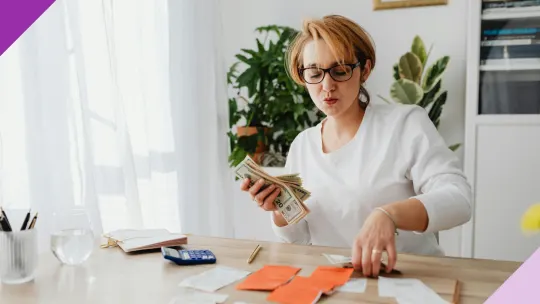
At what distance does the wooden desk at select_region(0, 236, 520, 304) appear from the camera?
42.7 inches

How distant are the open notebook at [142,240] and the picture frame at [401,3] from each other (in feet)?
7.33

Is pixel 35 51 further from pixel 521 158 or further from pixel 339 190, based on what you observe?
pixel 521 158

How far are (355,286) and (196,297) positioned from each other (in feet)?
1.07

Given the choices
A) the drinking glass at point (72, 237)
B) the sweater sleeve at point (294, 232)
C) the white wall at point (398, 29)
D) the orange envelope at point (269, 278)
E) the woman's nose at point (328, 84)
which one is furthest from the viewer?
the white wall at point (398, 29)

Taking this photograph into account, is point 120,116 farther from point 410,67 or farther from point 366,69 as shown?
point 410,67

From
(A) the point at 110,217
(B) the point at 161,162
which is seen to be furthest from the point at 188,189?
(A) the point at 110,217

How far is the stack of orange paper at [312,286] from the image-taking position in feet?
3.46

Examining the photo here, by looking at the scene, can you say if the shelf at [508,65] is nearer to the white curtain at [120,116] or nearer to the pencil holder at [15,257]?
the white curtain at [120,116]

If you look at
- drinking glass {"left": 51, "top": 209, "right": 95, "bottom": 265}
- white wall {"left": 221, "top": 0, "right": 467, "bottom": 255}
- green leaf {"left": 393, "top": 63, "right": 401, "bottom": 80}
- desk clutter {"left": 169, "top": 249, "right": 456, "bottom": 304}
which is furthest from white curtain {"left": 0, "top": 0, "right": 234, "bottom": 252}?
green leaf {"left": 393, "top": 63, "right": 401, "bottom": 80}

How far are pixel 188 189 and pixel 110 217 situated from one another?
73 cm

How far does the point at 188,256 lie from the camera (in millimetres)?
1334

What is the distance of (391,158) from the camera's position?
5.32 feet

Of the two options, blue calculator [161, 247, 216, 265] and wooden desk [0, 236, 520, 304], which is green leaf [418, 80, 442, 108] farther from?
blue calculator [161, 247, 216, 265]

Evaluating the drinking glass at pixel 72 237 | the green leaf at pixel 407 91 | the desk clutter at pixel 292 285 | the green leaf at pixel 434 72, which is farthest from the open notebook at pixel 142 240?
the green leaf at pixel 434 72
